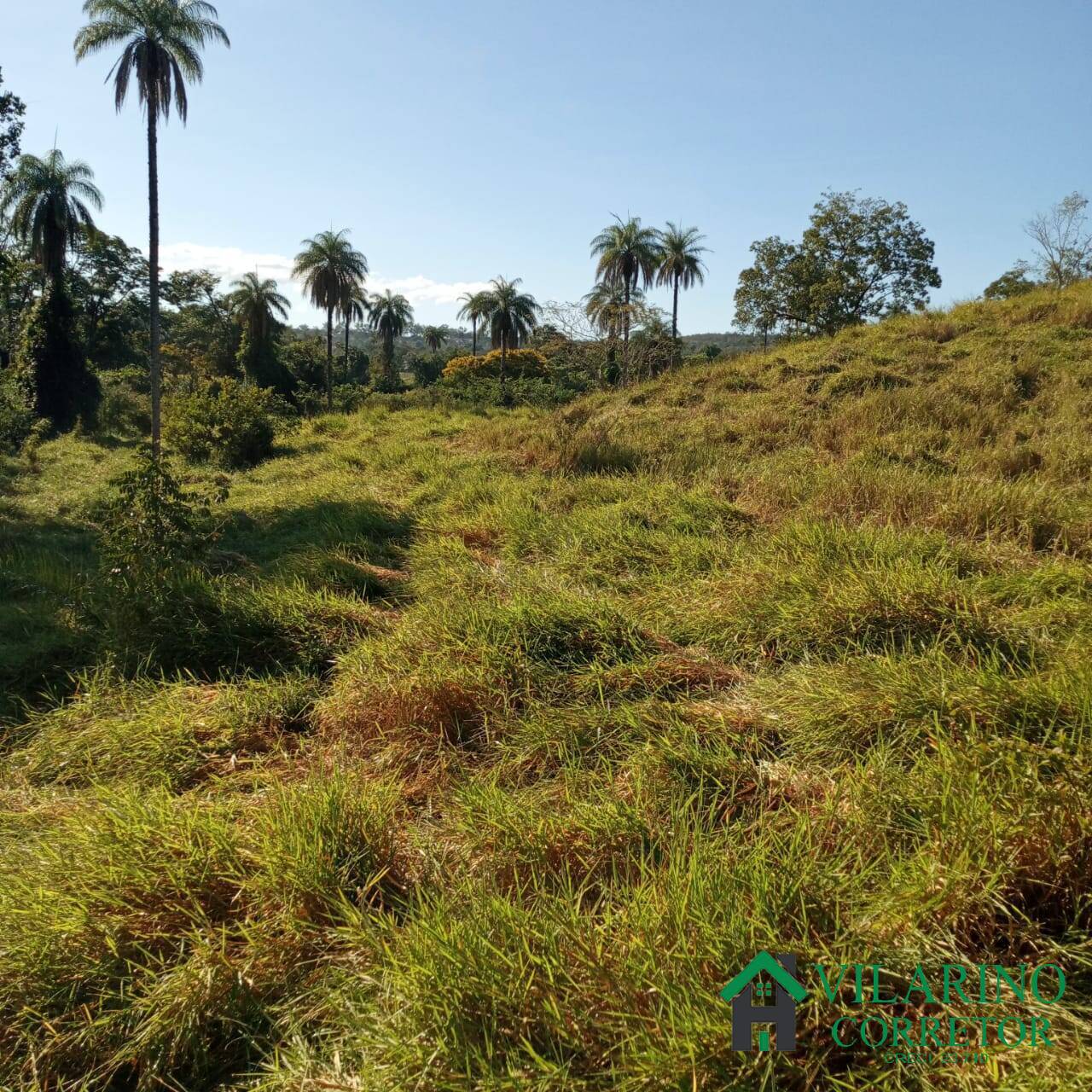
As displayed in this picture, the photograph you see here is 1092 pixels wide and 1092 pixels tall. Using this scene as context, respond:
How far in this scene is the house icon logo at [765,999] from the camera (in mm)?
1393

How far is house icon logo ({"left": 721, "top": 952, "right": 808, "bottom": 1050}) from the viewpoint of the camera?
1.39 meters

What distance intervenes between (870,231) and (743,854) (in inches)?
1157

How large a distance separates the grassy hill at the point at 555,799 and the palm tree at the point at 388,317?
165 feet

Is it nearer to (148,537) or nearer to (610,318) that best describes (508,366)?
(610,318)

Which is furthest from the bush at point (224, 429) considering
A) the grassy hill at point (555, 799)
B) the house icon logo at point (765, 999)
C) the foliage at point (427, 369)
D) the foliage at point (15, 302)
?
the foliage at point (427, 369)

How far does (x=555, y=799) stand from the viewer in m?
2.50

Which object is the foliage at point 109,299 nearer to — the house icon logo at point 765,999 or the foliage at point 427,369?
the foliage at point 427,369

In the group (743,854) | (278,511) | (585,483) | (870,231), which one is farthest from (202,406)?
(870,231)

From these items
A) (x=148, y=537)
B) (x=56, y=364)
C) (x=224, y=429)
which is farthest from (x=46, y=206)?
(x=148, y=537)

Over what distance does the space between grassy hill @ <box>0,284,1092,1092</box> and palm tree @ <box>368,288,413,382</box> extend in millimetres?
50266

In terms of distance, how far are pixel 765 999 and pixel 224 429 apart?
54.2 feet

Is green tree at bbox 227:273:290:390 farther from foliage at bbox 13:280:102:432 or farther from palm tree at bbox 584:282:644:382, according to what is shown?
palm tree at bbox 584:282:644:382

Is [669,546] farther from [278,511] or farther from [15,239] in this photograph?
[15,239]

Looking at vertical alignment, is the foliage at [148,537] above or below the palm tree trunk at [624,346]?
below
